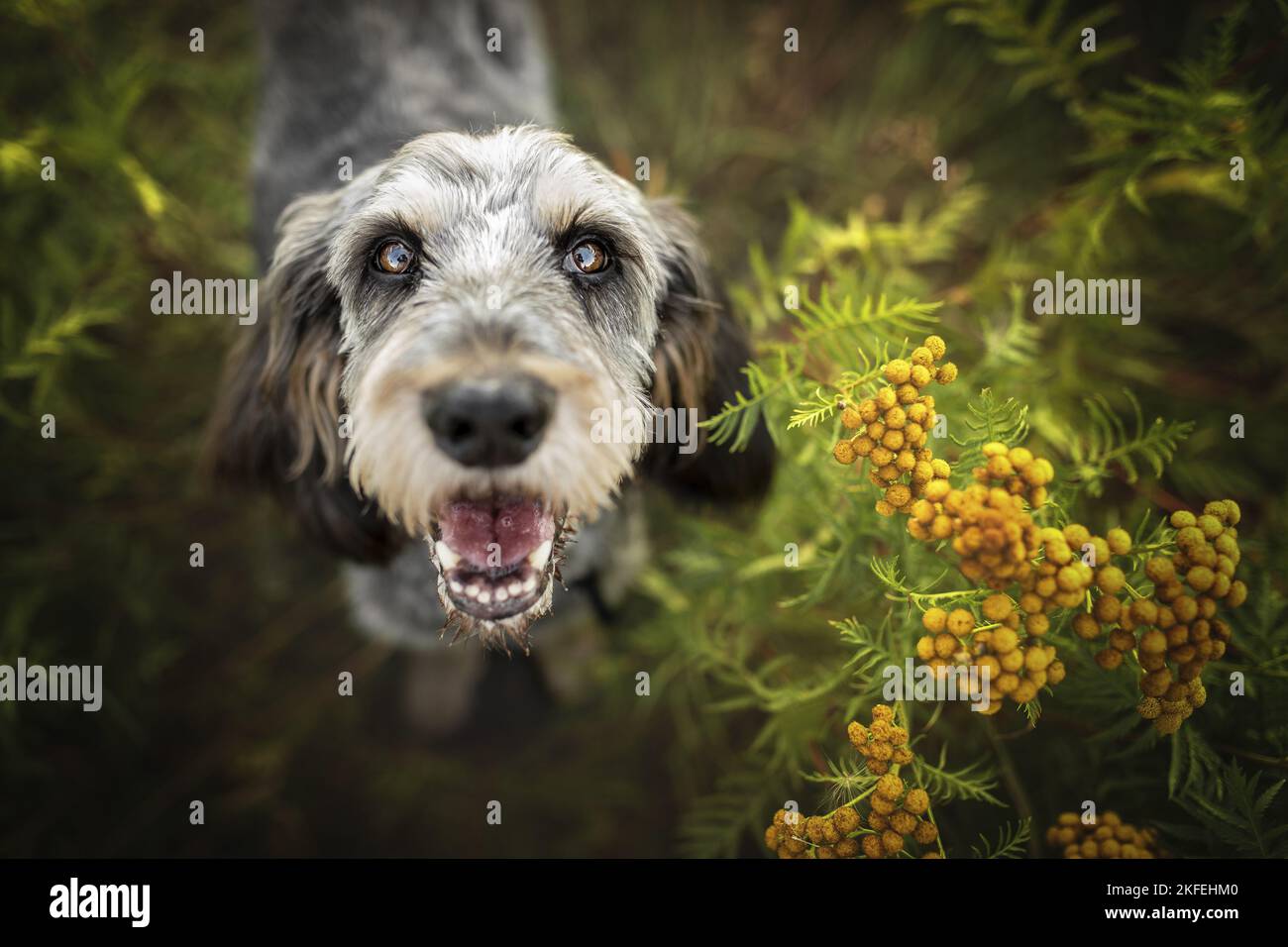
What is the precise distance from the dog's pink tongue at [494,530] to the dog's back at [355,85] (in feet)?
6.05

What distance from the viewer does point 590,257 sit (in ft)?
7.29

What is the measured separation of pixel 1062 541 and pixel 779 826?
1.04 m

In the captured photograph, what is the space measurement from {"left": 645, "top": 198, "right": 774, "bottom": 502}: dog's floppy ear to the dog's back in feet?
4.06

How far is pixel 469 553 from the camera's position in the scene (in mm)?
2045

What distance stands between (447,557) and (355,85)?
8.09 ft

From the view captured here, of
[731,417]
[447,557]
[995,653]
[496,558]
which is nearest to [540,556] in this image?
[496,558]

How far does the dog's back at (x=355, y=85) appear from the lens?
319 centimetres

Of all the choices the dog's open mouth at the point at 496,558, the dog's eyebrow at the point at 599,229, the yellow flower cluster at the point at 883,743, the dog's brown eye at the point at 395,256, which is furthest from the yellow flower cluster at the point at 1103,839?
the dog's brown eye at the point at 395,256

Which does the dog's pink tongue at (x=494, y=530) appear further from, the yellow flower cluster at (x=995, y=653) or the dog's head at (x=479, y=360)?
the yellow flower cluster at (x=995, y=653)

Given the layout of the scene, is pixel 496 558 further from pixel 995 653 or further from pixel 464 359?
pixel 995 653

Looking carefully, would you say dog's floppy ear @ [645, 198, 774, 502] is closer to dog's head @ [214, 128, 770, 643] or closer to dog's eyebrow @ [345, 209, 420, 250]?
dog's head @ [214, 128, 770, 643]

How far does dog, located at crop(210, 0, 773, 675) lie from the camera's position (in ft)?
5.78
